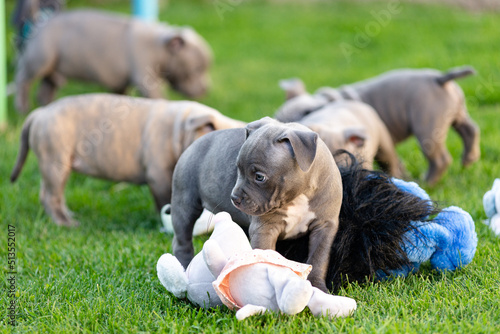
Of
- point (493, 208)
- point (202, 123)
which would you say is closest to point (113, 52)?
point (202, 123)

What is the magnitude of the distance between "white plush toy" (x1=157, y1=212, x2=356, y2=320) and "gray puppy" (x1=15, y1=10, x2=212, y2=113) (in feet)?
14.6

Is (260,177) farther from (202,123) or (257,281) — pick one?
(202,123)

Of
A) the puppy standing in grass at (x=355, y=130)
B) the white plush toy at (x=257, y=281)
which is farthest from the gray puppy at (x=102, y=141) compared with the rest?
the white plush toy at (x=257, y=281)

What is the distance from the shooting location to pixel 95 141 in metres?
4.71

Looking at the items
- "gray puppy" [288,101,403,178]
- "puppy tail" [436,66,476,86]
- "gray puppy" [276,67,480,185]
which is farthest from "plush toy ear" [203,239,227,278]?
"puppy tail" [436,66,476,86]

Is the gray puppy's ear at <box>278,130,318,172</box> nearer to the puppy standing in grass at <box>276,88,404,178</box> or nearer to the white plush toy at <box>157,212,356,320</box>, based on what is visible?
the white plush toy at <box>157,212,356,320</box>

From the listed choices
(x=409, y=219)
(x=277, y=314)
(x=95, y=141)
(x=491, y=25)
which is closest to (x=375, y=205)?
(x=409, y=219)

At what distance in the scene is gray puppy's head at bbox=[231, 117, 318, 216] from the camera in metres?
2.57

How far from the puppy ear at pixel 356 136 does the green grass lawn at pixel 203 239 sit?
701mm

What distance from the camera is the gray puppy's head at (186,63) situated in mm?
6984

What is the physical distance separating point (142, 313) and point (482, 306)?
4.90 feet

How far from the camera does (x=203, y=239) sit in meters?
3.81

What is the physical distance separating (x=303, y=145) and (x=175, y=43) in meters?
4.71

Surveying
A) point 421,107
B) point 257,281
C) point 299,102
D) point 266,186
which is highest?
point 266,186
